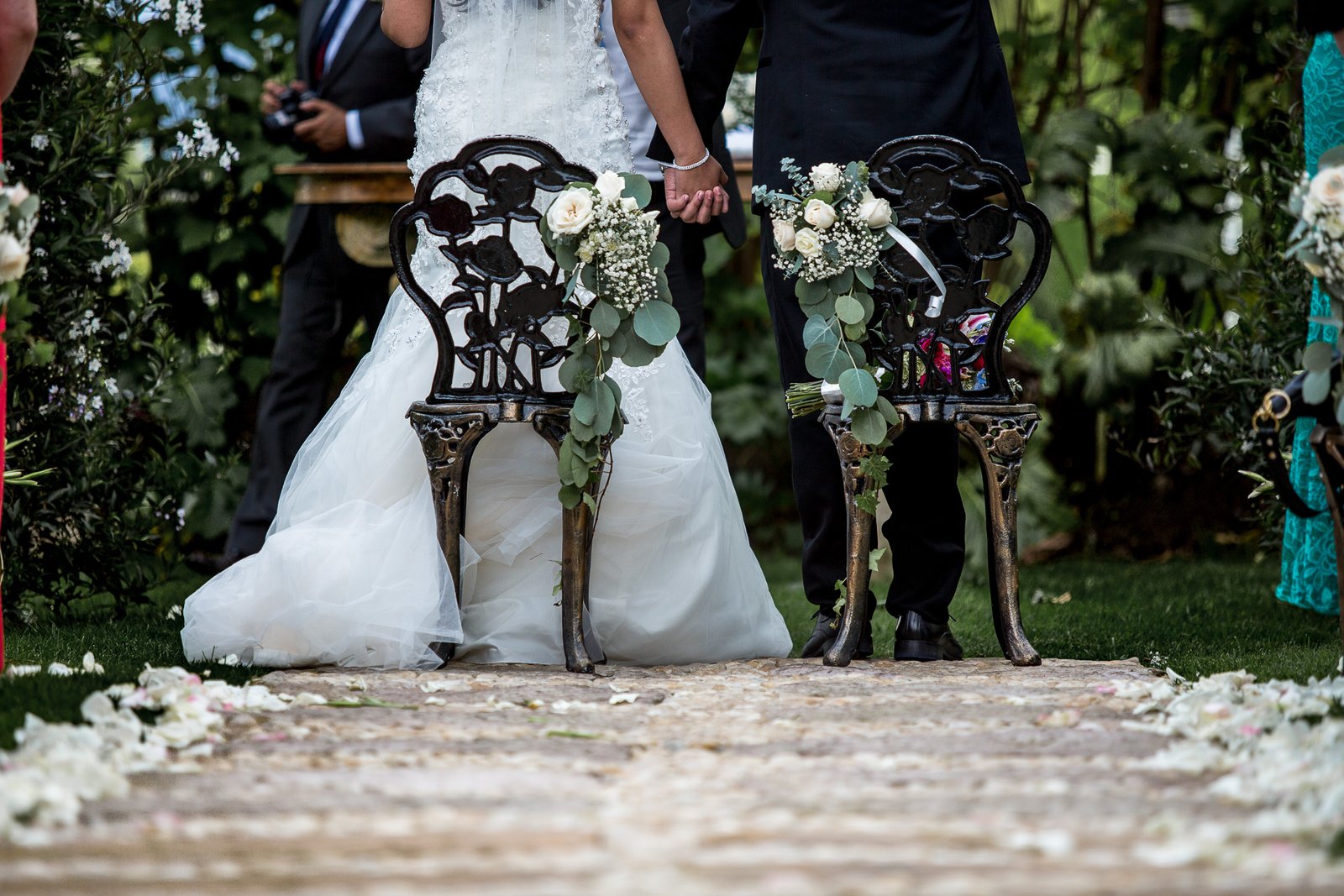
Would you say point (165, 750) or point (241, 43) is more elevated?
point (241, 43)

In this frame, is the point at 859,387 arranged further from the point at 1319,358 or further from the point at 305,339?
the point at 305,339

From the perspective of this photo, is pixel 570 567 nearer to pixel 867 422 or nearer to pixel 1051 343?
pixel 867 422

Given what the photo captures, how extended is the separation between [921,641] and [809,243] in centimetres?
98

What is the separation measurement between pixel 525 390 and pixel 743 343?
3853mm

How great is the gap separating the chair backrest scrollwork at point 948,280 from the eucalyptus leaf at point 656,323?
0.47 meters

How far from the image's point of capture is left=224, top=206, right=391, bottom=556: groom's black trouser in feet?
15.4

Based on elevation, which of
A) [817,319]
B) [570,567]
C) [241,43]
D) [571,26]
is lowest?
[570,567]

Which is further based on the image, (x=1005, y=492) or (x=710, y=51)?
(x=710, y=51)

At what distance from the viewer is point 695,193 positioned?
11.2ft

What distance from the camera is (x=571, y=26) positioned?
3383mm

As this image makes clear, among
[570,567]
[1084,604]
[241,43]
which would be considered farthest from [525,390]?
[241,43]

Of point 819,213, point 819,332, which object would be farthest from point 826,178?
point 819,332

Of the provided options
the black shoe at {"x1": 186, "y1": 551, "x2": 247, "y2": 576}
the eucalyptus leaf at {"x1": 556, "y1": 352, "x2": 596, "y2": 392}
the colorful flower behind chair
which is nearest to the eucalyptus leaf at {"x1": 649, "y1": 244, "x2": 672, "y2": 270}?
the eucalyptus leaf at {"x1": 556, "y1": 352, "x2": 596, "y2": 392}

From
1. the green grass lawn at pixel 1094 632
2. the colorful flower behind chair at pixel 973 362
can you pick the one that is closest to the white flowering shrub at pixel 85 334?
the green grass lawn at pixel 1094 632
